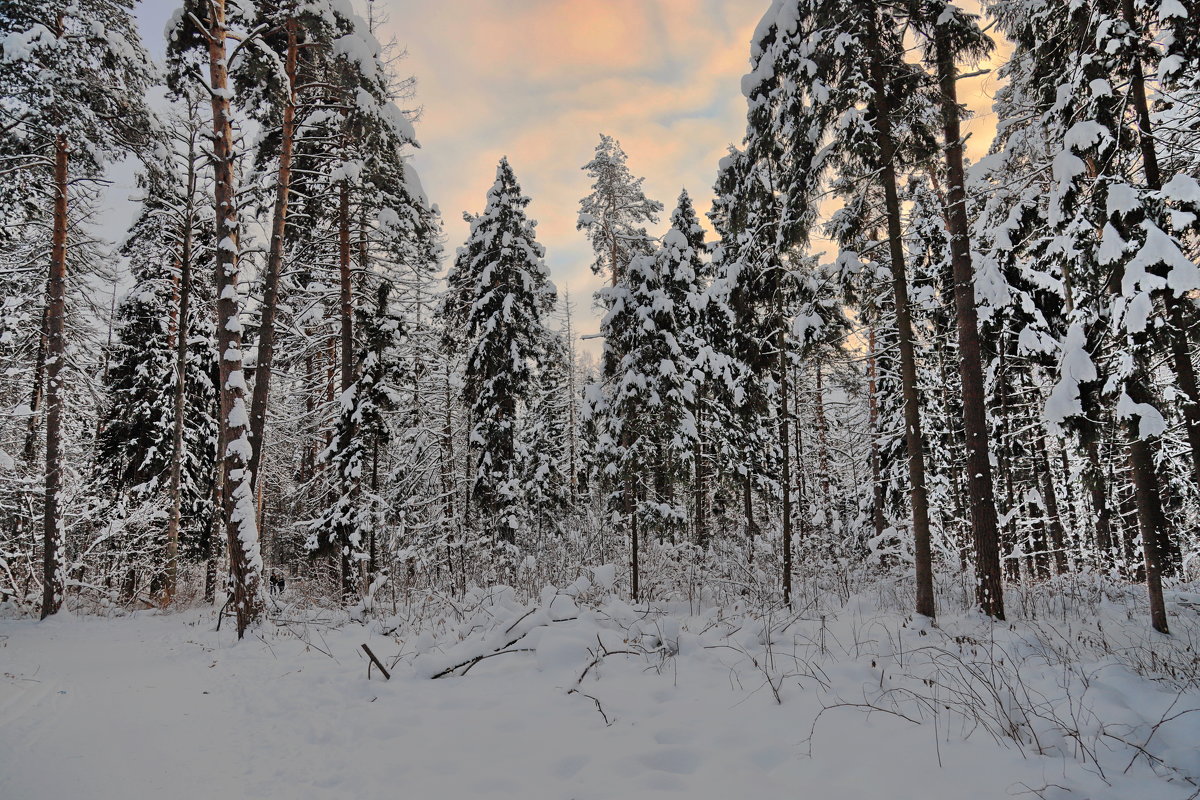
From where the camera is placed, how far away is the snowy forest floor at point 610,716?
311 centimetres

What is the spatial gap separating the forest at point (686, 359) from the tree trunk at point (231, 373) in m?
0.06

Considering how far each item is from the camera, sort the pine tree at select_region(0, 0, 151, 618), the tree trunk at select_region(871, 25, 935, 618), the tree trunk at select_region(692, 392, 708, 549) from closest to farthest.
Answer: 1. the tree trunk at select_region(871, 25, 935, 618)
2. the pine tree at select_region(0, 0, 151, 618)
3. the tree trunk at select_region(692, 392, 708, 549)

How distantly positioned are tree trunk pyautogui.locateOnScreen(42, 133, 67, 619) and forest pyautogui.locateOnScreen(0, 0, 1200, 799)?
0.08 m

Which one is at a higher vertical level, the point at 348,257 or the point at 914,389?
the point at 348,257

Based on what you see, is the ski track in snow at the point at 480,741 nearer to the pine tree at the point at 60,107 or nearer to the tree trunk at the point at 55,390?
the tree trunk at the point at 55,390

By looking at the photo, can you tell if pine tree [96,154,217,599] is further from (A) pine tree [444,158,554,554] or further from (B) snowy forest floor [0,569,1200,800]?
(B) snowy forest floor [0,569,1200,800]

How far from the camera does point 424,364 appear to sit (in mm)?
17250

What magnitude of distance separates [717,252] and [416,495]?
13.9 metres

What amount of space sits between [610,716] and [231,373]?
7784 mm

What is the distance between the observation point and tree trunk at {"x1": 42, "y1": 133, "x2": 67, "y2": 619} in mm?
11430

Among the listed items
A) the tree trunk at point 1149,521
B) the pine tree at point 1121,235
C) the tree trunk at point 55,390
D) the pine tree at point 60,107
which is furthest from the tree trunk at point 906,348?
the tree trunk at point 55,390

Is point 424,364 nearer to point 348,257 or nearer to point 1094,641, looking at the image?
point 348,257

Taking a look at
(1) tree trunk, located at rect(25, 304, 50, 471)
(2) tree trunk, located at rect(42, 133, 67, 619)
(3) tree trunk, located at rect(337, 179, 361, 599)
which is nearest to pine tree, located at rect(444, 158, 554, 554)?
(3) tree trunk, located at rect(337, 179, 361, 599)

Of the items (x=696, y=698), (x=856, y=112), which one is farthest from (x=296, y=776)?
(x=856, y=112)
